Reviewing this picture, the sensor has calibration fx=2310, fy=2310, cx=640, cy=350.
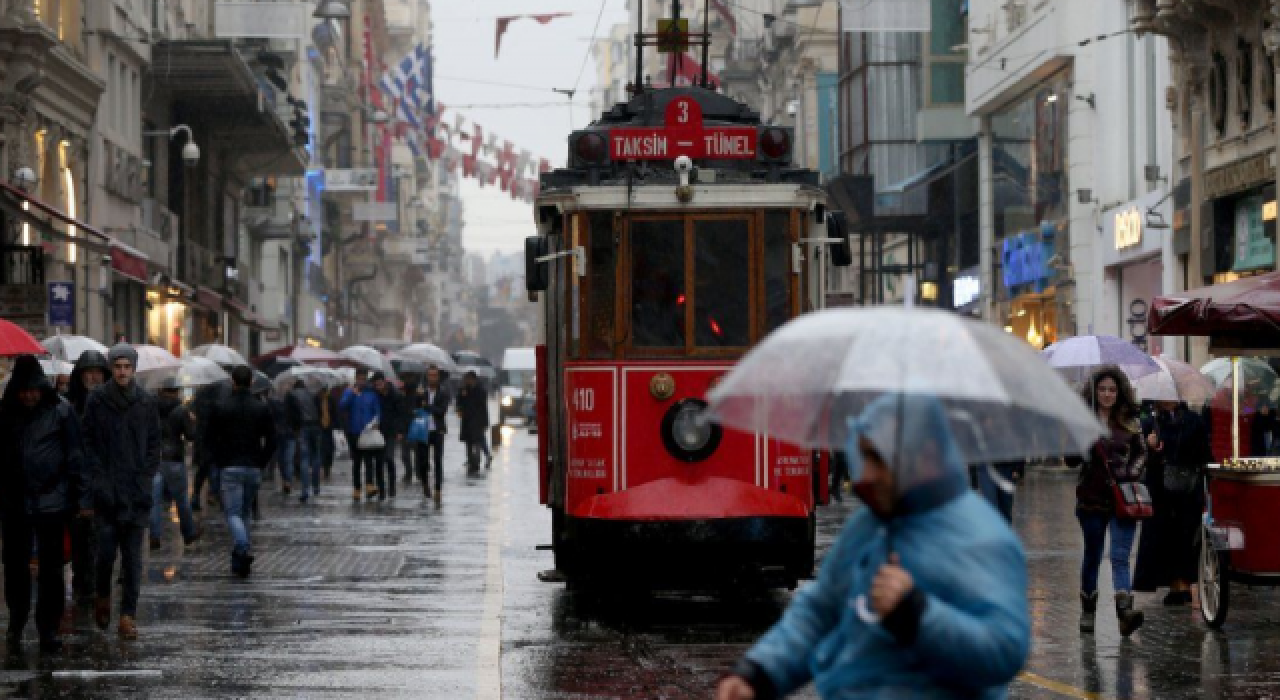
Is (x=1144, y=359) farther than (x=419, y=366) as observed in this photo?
No

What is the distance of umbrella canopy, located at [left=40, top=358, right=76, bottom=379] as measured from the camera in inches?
891

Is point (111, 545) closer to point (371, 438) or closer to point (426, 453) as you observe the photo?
point (371, 438)

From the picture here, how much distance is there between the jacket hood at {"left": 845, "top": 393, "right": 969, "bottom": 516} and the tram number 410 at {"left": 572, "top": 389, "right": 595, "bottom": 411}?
10044mm

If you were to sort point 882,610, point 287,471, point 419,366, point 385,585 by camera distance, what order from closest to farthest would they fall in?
point 882,610 < point 385,585 < point 287,471 < point 419,366

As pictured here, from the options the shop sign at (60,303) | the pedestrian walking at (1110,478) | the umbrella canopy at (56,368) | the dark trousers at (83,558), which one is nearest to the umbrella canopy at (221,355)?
the shop sign at (60,303)

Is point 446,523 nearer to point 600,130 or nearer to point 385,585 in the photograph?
point 385,585

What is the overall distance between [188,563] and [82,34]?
22.0 metres

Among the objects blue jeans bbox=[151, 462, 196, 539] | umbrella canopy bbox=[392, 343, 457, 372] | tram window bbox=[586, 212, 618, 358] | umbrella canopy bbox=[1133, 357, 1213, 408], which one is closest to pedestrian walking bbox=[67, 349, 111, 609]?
tram window bbox=[586, 212, 618, 358]

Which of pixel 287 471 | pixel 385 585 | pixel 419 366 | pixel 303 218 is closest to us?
pixel 385 585

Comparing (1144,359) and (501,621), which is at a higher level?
(1144,359)

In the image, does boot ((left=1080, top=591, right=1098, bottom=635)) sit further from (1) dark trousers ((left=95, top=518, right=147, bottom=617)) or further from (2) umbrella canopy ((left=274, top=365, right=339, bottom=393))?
(2) umbrella canopy ((left=274, top=365, right=339, bottom=393))

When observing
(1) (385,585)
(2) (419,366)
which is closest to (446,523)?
(1) (385,585)

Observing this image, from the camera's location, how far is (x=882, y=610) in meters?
4.67

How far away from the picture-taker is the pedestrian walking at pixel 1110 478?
13.9 meters
